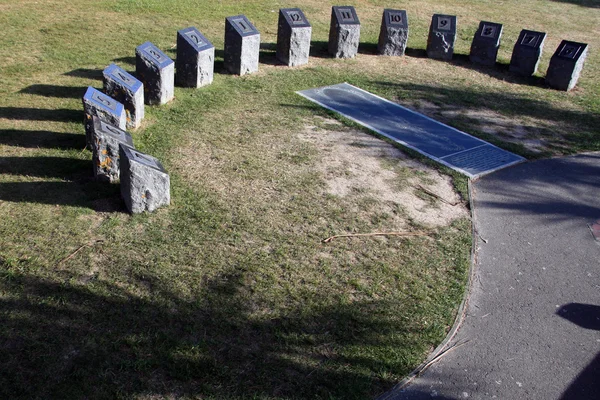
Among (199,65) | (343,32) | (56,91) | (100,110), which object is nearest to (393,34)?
(343,32)

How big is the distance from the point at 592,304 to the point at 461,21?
33.3 feet

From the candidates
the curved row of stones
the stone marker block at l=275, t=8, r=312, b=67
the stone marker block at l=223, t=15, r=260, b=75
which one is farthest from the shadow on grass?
the stone marker block at l=275, t=8, r=312, b=67

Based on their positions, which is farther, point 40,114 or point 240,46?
point 240,46

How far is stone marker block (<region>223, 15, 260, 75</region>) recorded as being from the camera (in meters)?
8.88

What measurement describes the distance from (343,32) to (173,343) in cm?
739

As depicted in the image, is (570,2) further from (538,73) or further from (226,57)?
(226,57)

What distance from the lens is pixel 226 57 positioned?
9.17m

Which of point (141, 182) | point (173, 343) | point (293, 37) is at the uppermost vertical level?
point (293, 37)

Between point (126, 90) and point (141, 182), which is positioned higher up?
point (126, 90)

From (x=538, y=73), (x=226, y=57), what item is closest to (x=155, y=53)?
(x=226, y=57)

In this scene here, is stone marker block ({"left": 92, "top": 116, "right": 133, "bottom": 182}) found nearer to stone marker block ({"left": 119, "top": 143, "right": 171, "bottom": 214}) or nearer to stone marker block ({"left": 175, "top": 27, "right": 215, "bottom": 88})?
stone marker block ({"left": 119, "top": 143, "right": 171, "bottom": 214})

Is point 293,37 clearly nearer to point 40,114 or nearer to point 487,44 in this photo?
point 487,44

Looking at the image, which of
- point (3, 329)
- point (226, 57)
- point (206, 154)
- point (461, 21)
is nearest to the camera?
point (3, 329)

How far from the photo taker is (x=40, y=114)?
7234mm
